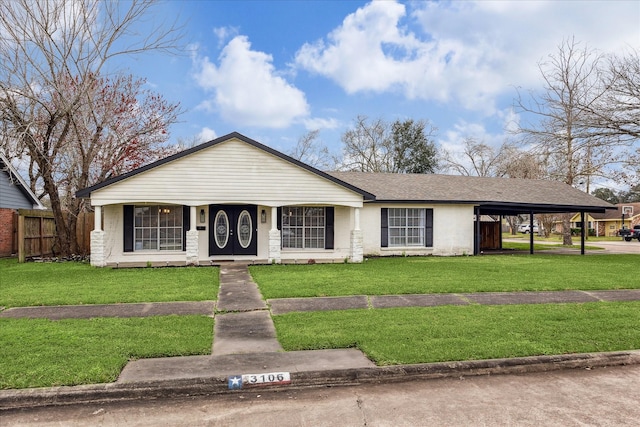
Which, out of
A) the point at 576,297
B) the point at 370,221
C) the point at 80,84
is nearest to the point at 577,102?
the point at 370,221

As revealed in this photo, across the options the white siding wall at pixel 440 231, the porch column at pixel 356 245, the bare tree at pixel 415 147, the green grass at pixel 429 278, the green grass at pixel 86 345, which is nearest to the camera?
the green grass at pixel 86 345

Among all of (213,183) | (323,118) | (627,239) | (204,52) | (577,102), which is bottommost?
(627,239)

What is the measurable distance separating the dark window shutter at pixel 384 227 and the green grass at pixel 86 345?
1161cm

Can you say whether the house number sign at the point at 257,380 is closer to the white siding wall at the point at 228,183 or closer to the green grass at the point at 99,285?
the green grass at the point at 99,285

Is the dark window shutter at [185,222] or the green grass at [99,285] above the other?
the dark window shutter at [185,222]

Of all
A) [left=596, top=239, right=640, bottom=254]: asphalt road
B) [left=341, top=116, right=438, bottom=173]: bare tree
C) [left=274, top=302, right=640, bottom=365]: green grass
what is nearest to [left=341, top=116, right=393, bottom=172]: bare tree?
[left=341, top=116, right=438, bottom=173]: bare tree

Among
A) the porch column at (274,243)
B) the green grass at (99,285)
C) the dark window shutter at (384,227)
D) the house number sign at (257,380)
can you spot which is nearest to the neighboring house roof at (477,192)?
the dark window shutter at (384,227)

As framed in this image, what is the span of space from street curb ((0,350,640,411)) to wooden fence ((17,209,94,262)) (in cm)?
1435

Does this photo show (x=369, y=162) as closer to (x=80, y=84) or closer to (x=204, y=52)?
(x=204, y=52)

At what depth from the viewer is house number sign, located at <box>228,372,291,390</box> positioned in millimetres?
4727

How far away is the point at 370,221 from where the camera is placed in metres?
18.1

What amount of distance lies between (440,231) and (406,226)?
5.19ft

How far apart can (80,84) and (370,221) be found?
484 inches

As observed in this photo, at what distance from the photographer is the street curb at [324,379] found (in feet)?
14.1
